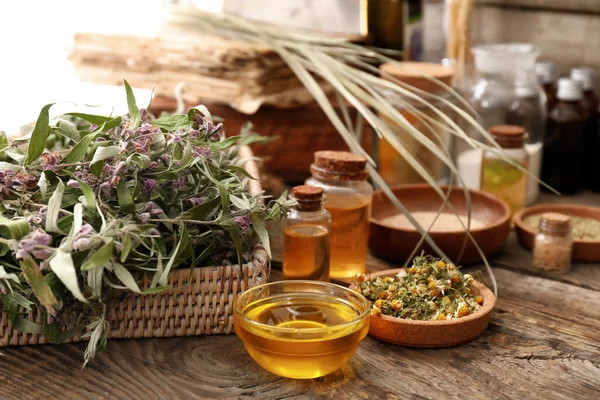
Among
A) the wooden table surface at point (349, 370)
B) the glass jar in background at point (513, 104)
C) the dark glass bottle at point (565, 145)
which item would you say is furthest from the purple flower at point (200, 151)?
the dark glass bottle at point (565, 145)

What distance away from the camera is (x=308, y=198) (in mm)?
938

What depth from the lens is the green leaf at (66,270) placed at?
687 mm

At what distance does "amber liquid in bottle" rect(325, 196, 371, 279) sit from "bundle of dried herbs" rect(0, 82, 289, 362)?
164mm

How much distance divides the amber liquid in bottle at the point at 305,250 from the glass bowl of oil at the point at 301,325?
0.27 feet

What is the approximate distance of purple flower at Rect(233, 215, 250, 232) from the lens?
83 cm

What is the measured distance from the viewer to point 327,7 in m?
1.71

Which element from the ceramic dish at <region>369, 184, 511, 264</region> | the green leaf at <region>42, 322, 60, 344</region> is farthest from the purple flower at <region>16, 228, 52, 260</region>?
the ceramic dish at <region>369, 184, 511, 264</region>

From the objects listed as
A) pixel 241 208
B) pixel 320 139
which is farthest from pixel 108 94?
pixel 241 208

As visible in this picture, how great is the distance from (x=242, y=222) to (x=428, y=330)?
238 millimetres

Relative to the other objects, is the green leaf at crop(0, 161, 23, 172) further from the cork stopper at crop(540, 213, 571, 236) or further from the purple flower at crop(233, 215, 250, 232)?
the cork stopper at crop(540, 213, 571, 236)

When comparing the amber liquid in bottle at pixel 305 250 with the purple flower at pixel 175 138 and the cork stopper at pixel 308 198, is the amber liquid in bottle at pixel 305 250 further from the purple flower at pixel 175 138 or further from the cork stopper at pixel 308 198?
the purple flower at pixel 175 138

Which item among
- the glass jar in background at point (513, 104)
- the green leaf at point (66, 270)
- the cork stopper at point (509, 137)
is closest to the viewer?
the green leaf at point (66, 270)

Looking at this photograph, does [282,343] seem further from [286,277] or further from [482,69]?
[482,69]

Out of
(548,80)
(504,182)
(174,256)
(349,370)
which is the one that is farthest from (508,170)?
(174,256)
